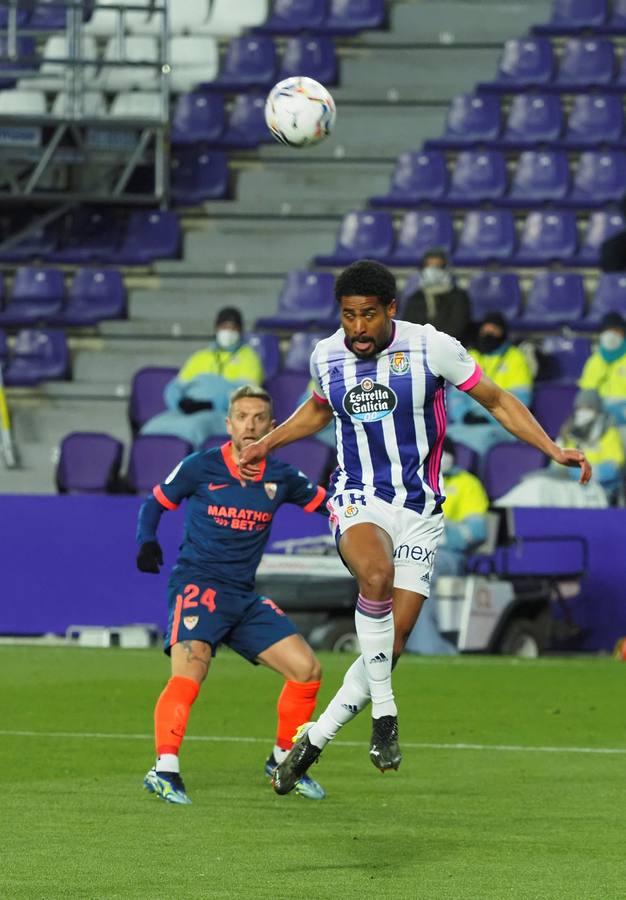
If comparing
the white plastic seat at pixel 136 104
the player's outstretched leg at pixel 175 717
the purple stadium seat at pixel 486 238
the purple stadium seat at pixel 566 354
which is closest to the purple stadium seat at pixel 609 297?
the purple stadium seat at pixel 566 354

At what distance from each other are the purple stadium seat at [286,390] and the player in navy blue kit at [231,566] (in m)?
9.14

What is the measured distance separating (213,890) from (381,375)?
2162 millimetres

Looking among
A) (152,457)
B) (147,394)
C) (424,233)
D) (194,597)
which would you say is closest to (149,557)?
(194,597)

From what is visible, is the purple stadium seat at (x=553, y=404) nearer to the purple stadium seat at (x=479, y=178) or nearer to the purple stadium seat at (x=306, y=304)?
the purple stadium seat at (x=306, y=304)

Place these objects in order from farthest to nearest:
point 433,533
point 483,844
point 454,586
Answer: point 454,586 < point 433,533 < point 483,844

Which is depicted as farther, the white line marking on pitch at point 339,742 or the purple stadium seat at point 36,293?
the purple stadium seat at point 36,293

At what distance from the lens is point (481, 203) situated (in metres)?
20.6

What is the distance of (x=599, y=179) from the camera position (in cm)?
2028

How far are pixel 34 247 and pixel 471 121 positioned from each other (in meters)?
4.97

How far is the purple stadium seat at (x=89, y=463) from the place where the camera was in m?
17.9

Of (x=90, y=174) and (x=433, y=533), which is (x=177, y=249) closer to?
(x=90, y=174)

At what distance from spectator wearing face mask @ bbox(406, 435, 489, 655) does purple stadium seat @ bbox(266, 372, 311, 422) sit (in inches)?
96.2

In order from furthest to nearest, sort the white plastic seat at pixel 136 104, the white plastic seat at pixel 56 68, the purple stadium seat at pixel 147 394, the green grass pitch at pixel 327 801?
the white plastic seat at pixel 56 68 < the white plastic seat at pixel 136 104 < the purple stadium seat at pixel 147 394 < the green grass pitch at pixel 327 801

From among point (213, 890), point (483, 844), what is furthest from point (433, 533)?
point (213, 890)
